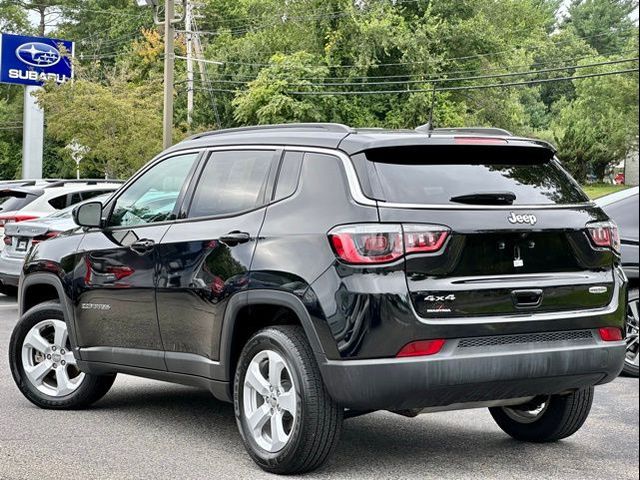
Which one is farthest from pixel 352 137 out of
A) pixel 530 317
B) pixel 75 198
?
pixel 75 198

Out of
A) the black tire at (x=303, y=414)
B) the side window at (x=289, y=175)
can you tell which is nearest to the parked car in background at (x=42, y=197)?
the side window at (x=289, y=175)

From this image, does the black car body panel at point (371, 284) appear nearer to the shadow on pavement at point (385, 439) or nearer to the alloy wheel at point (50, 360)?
the shadow on pavement at point (385, 439)

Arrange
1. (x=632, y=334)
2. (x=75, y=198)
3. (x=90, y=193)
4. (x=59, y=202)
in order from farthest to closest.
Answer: (x=90, y=193) < (x=75, y=198) < (x=59, y=202) < (x=632, y=334)

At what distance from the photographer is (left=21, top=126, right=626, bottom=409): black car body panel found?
16.2ft

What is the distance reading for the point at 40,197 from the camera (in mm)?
15000

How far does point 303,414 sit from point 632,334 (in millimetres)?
4425

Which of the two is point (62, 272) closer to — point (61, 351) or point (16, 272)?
point (61, 351)

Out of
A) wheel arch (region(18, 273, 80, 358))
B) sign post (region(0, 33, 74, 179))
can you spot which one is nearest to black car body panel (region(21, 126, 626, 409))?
wheel arch (region(18, 273, 80, 358))

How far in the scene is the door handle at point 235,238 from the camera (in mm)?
5645

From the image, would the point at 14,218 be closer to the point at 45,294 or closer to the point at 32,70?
the point at 45,294

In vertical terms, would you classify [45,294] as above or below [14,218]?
above

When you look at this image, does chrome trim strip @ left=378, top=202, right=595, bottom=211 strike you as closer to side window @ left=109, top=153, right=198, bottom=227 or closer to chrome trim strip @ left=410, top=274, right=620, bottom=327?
chrome trim strip @ left=410, top=274, right=620, bottom=327

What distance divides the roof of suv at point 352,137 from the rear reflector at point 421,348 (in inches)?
40.0

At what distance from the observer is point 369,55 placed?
49.8 m
